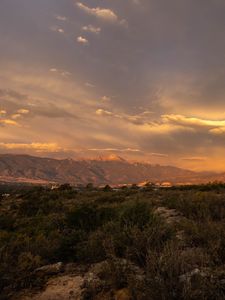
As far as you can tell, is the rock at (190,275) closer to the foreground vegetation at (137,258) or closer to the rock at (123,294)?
the foreground vegetation at (137,258)

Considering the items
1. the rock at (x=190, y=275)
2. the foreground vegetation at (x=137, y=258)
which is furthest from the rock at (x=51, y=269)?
the rock at (x=190, y=275)

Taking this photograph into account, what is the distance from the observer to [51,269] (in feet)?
23.7

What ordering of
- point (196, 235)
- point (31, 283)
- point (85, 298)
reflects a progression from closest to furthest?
point (85, 298), point (31, 283), point (196, 235)

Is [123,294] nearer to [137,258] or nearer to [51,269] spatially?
[137,258]

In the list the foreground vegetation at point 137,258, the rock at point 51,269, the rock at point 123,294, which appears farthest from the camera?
the rock at point 51,269

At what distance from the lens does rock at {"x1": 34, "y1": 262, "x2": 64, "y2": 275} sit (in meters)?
7.09

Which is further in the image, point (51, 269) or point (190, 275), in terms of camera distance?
point (51, 269)

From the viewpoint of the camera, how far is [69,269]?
7336mm

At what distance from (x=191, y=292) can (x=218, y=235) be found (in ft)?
9.33

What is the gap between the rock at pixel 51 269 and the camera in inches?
279

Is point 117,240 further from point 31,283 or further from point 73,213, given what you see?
point 73,213

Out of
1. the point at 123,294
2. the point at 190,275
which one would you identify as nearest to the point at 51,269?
the point at 123,294

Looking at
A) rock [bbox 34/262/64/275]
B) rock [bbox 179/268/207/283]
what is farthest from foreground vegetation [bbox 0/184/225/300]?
rock [bbox 34/262/64/275]

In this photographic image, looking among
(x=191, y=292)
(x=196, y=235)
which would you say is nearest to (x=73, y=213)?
(x=196, y=235)
